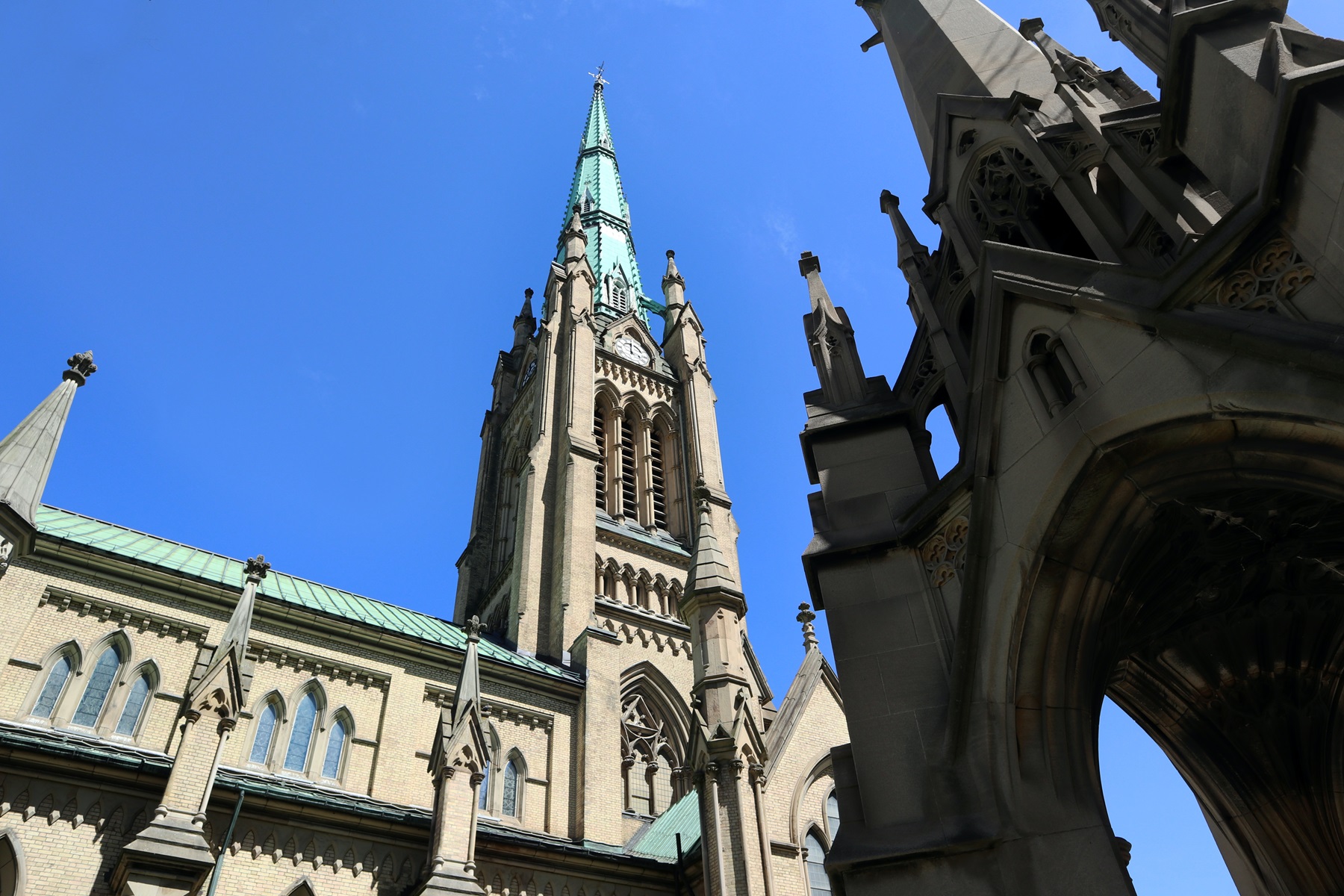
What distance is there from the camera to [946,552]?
6969 mm

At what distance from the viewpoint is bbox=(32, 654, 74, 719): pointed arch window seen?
672 inches

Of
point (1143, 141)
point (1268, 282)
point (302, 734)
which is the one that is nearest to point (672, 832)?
point (302, 734)

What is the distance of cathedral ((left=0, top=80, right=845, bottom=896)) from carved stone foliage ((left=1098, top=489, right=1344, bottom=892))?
25.5ft

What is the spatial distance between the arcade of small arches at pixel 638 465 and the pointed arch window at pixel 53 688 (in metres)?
18.4

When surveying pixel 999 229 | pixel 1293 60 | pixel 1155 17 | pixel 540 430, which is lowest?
pixel 1293 60

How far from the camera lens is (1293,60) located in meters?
5.21

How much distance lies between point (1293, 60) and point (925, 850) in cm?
541

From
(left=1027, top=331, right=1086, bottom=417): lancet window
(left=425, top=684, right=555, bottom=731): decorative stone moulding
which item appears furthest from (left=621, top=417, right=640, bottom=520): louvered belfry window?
(left=1027, top=331, right=1086, bottom=417): lancet window

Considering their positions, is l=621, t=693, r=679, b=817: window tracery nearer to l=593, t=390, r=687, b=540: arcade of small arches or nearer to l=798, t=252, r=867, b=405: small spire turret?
l=593, t=390, r=687, b=540: arcade of small arches

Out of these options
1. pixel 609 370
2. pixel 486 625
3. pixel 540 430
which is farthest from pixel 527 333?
pixel 486 625

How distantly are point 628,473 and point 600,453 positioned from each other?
2325 mm

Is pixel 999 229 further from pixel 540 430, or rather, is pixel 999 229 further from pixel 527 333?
pixel 527 333

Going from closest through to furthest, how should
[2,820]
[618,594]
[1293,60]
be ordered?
[1293,60] < [2,820] < [618,594]

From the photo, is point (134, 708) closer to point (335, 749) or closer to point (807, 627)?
point (335, 749)
